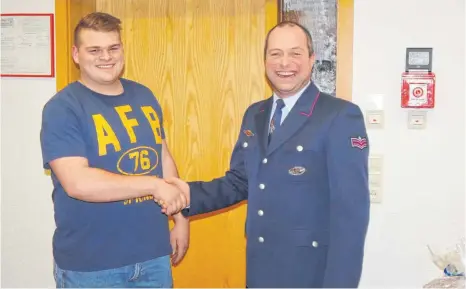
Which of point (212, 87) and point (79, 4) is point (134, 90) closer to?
point (212, 87)

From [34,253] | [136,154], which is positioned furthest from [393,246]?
[34,253]

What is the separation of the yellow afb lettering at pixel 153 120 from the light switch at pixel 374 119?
98 centimetres

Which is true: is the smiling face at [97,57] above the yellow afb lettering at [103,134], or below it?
above

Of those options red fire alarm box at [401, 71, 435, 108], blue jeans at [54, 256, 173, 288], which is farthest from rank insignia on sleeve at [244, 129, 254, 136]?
red fire alarm box at [401, 71, 435, 108]

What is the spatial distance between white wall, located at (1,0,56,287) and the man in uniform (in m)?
1.40

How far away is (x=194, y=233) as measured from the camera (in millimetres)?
2975

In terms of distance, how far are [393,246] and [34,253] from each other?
6.07ft

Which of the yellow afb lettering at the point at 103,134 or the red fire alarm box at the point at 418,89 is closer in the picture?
the yellow afb lettering at the point at 103,134

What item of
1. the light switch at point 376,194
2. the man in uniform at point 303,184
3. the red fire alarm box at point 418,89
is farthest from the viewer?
the light switch at point 376,194

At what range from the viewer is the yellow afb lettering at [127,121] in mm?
2094

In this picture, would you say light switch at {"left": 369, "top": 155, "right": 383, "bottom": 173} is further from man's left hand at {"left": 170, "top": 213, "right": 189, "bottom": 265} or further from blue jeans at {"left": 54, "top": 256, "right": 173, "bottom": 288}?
blue jeans at {"left": 54, "top": 256, "right": 173, "bottom": 288}

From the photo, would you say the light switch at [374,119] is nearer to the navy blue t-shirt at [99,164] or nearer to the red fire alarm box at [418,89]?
the red fire alarm box at [418,89]

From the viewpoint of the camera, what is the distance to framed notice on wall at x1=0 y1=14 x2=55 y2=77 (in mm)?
2887

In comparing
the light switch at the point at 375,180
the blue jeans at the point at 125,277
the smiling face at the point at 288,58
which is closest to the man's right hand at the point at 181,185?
the blue jeans at the point at 125,277
